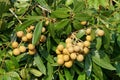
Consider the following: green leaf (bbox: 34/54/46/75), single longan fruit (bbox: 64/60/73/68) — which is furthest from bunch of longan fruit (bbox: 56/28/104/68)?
green leaf (bbox: 34/54/46/75)

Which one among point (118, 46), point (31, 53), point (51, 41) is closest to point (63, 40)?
point (51, 41)

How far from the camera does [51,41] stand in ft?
7.00

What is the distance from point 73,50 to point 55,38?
0.59ft

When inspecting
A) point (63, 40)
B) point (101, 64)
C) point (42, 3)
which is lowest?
point (101, 64)

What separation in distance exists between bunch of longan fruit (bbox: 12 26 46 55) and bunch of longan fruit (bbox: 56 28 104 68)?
123 mm

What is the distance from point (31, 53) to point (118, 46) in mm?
585

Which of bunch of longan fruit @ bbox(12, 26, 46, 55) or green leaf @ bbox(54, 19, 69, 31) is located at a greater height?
green leaf @ bbox(54, 19, 69, 31)

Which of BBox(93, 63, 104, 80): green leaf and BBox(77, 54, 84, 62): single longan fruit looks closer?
BBox(77, 54, 84, 62): single longan fruit

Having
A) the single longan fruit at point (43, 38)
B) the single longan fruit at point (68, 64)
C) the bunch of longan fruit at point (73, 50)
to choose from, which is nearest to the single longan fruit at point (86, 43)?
the bunch of longan fruit at point (73, 50)

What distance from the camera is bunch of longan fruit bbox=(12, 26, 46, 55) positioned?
2.03 m

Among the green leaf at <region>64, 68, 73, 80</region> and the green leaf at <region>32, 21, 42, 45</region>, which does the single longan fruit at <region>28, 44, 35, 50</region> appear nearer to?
the green leaf at <region>32, 21, 42, 45</region>

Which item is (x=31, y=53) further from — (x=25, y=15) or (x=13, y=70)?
(x=25, y=15)

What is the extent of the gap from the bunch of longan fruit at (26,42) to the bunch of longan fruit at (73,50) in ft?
0.40

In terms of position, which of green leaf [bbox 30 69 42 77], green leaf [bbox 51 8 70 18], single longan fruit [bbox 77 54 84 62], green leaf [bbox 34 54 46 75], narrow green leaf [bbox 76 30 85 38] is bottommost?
green leaf [bbox 30 69 42 77]
